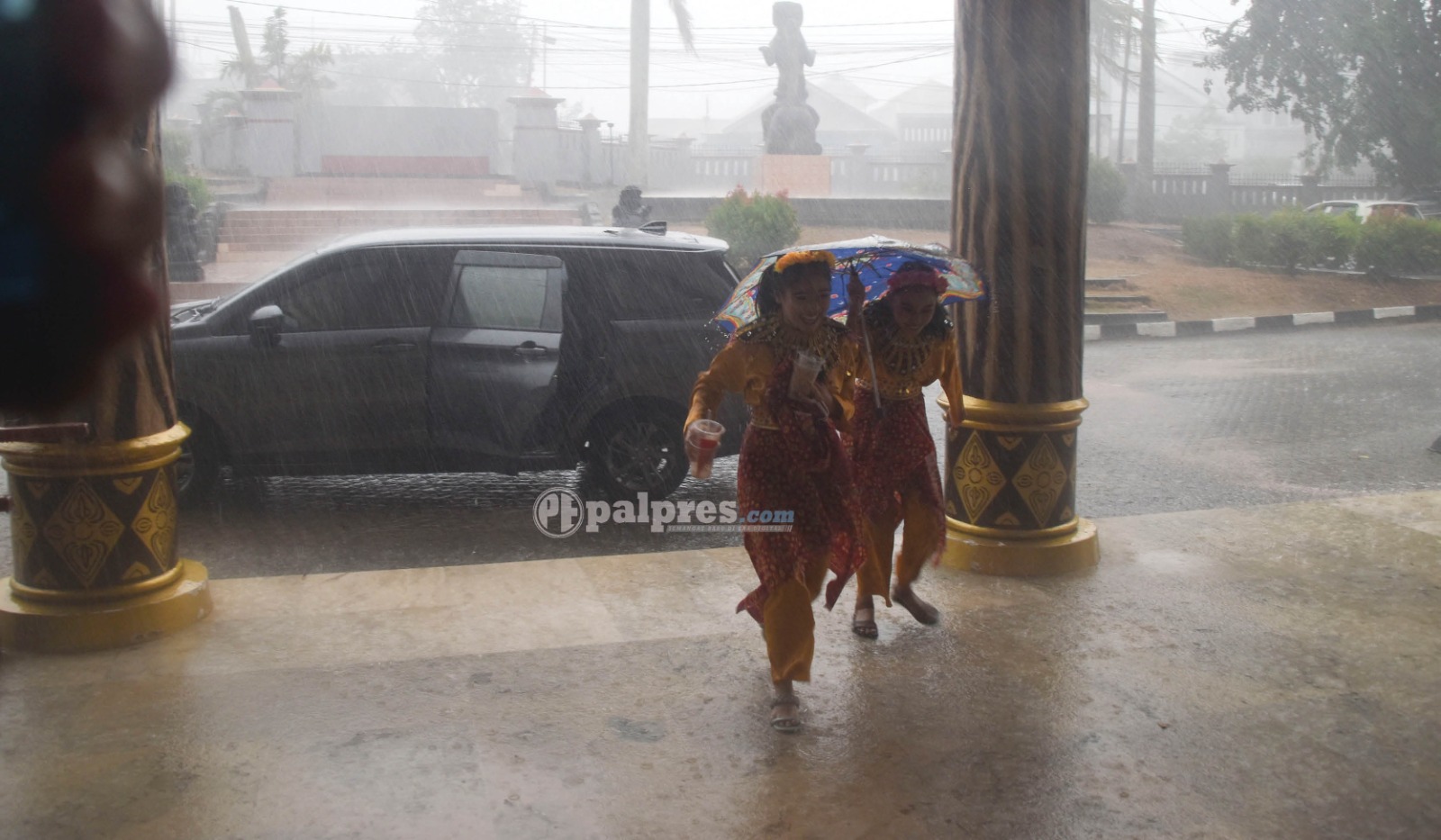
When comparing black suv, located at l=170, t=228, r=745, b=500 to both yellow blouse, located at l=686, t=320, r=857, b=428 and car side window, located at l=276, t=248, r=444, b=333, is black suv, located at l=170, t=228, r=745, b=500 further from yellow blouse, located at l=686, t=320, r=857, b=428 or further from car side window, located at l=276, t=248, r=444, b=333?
yellow blouse, located at l=686, t=320, r=857, b=428

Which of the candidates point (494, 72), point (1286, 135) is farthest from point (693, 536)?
point (1286, 135)

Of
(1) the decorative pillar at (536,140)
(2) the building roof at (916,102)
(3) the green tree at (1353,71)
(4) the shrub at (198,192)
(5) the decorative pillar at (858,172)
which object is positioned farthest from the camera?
(2) the building roof at (916,102)

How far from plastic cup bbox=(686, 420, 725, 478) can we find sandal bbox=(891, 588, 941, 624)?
1289 mm

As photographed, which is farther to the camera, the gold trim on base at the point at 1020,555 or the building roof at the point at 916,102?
the building roof at the point at 916,102

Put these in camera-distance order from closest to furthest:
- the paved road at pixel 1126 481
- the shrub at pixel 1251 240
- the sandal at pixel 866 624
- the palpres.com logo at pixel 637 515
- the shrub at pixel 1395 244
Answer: the sandal at pixel 866 624 → the paved road at pixel 1126 481 → the palpres.com logo at pixel 637 515 → the shrub at pixel 1395 244 → the shrub at pixel 1251 240

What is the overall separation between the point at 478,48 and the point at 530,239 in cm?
4509

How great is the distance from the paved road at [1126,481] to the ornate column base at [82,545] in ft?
4.83

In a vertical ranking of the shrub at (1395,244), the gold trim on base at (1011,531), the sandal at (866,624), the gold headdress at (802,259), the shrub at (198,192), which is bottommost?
the sandal at (866,624)

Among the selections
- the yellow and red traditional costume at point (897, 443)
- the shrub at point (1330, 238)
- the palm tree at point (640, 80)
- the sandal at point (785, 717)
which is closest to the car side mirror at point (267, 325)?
the yellow and red traditional costume at point (897, 443)

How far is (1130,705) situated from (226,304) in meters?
4.93

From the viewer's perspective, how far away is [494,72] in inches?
1954

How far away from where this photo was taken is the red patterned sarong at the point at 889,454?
421 cm

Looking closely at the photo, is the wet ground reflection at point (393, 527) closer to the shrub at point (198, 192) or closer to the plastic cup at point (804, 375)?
the plastic cup at point (804, 375)

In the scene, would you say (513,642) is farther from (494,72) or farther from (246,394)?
(494,72)
